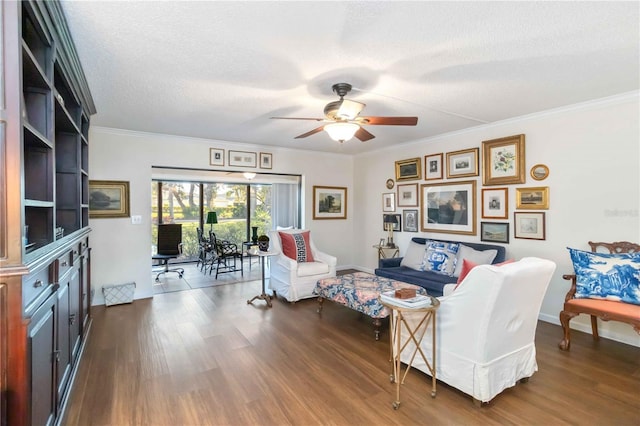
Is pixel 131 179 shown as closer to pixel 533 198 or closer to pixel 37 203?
pixel 37 203

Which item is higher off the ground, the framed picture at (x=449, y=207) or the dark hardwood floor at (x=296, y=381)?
the framed picture at (x=449, y=207)

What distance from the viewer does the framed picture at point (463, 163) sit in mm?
4574

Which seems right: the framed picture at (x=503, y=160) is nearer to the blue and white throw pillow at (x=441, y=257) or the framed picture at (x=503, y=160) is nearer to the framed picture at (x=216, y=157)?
the blue and white throw pillow at (x=441, y=257)

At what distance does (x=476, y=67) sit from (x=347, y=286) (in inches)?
99.1

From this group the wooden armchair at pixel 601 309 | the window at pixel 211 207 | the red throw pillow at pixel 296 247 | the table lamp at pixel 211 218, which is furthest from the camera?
the window at pixel 211 207

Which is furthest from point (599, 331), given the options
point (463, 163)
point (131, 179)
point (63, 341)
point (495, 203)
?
point (131, 179)

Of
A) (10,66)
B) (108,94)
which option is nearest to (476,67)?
(10,66)

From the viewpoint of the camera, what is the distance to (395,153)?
583 cm

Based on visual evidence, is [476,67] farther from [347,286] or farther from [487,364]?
→ [347,286]

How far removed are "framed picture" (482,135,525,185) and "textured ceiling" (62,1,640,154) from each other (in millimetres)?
478

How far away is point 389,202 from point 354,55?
3812 millimetres

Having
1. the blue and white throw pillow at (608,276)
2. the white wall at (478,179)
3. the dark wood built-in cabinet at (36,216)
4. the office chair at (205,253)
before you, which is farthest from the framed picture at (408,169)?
the dark wood built-in cabinet at (36,216)

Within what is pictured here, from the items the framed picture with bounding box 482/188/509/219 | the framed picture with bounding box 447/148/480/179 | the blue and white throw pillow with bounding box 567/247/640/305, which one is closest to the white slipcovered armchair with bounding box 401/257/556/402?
the blue and white throw pillow with bounding box 567/247/640/305

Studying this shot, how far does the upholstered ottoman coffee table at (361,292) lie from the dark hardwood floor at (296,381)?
30 centimetres
